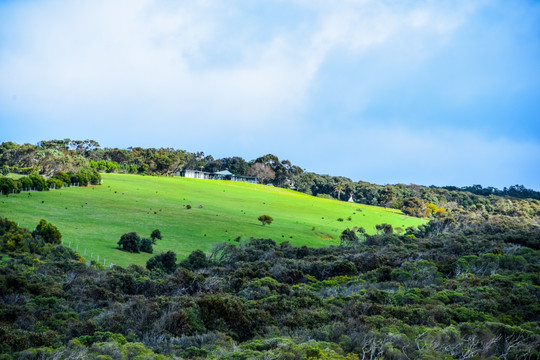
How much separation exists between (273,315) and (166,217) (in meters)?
44.3

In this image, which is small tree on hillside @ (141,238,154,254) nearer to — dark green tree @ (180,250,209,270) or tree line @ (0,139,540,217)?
dark green tree @ (180,250,209,270)

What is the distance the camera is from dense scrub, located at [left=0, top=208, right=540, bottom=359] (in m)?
9.78

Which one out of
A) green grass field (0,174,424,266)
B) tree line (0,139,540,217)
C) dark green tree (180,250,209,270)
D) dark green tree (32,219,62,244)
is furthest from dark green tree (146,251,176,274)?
tree line (0,139,540,217)

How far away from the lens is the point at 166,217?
5662cm

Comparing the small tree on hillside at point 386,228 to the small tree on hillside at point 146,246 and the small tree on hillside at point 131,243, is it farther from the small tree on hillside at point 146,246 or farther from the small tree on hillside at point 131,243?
the small tree on hillside at point 131,243

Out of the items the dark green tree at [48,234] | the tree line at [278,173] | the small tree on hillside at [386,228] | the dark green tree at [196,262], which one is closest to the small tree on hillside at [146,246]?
the dark green tree at [48,234]

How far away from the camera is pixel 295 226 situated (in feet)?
202

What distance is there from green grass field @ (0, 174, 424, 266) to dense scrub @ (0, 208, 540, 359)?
53.0 ft

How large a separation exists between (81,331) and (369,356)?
25.0 ft

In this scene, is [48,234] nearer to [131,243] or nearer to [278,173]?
[131,243]

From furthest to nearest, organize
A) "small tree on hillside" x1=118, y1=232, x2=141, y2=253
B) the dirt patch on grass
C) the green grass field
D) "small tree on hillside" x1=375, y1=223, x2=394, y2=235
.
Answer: "small tree on hillside" x1=375, y1=223, x2=394, y2=235
the dirt patch on grass
the green grass field
"small tree on hillside" x1=118, y1=232, x2=141, y2=253

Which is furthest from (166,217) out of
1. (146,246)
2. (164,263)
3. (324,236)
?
(164,263)

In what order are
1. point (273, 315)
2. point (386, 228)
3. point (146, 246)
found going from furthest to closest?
point (386, 228), point (146, 246), point (273, 315)

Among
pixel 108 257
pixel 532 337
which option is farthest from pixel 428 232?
pixel 532 337
